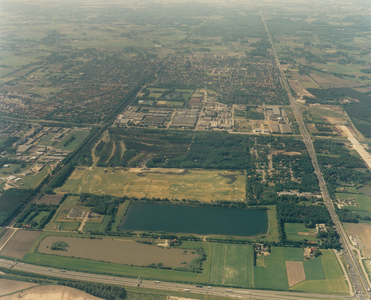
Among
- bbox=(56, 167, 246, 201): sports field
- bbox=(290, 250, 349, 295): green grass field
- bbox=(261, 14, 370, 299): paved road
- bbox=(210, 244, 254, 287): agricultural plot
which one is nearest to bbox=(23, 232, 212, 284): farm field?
bbox=(210, 244, 254, 287): agricultural plot

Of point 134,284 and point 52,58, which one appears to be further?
point 52,58

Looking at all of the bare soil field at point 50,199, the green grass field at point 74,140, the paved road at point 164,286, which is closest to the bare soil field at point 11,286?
the paved road at point 164,286

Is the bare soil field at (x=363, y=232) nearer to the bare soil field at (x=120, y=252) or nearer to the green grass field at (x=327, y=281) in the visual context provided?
the green grass field at (x=327, y=281)

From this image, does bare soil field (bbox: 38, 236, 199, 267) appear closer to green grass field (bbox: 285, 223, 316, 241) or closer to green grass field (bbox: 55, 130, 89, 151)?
green grass field (bbox: 285, 223, 316, 241)

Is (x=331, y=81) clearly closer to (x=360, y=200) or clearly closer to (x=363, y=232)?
(x=360, y=200)

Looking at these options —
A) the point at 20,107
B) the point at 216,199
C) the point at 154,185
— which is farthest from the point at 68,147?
the point at 216,199

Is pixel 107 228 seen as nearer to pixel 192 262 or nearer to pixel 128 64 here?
pixel 192 262
